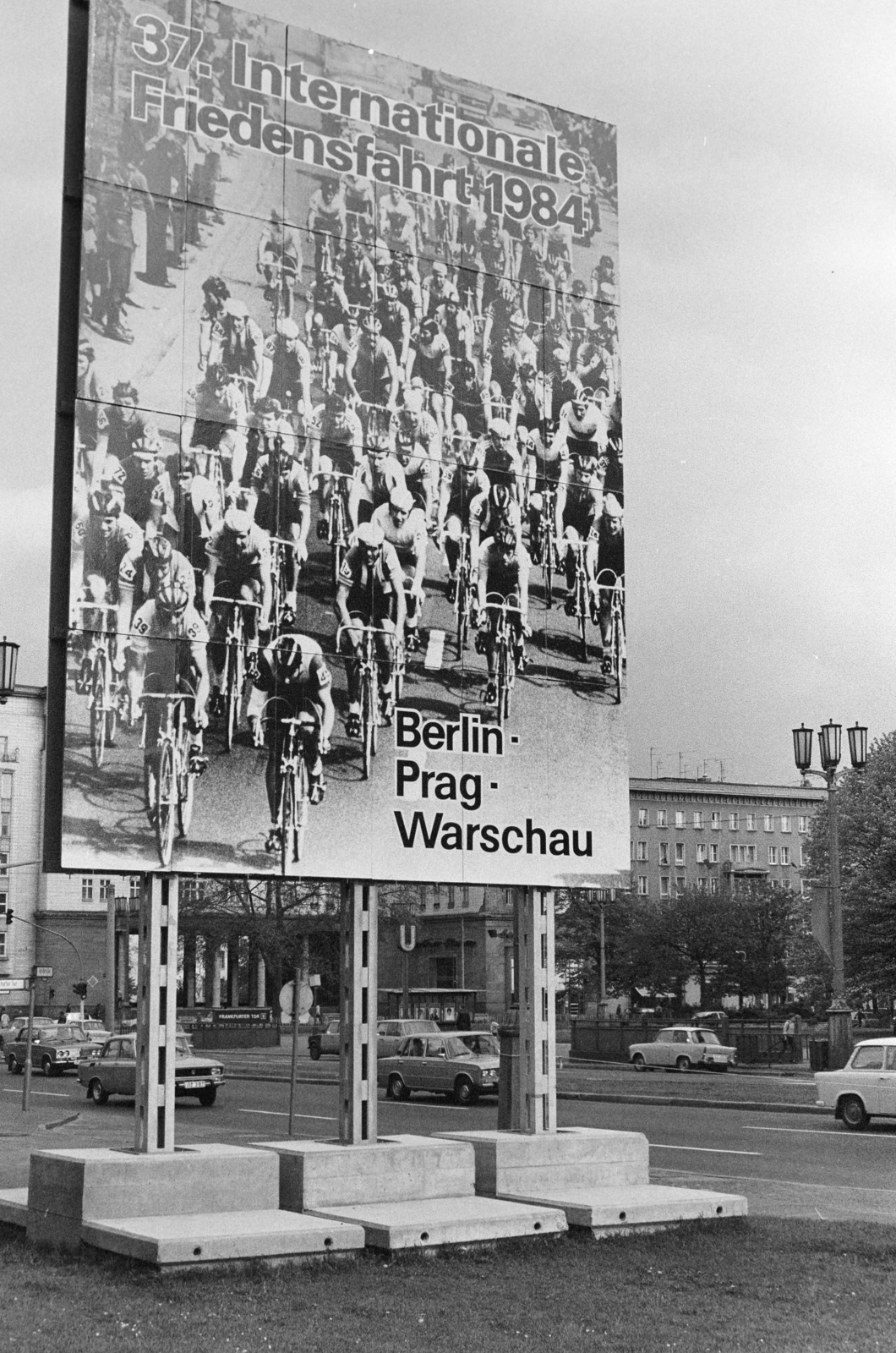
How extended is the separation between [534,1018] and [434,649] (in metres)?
3.39

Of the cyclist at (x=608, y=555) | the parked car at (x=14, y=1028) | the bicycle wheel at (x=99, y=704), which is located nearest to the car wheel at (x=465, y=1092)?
the parked car at (x=14, y=1028)

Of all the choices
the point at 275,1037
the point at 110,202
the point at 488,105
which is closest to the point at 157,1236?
the point at 110,202

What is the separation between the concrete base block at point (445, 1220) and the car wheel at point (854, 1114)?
17037 millimetres

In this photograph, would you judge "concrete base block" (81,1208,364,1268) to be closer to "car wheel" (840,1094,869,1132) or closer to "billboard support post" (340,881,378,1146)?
"billboard support post" (340,881,378,1146)

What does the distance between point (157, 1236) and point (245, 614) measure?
15.8 feet

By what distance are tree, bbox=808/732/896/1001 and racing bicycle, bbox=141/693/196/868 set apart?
2081 inches

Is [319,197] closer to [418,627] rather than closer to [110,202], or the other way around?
[110,202]

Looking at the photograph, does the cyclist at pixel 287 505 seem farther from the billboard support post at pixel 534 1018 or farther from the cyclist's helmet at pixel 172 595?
the billboard support post at pixel 534 1018

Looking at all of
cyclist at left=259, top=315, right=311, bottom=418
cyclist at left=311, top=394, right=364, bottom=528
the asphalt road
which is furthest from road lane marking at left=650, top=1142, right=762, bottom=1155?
cyclist at left=259, top=315, right=311, bottom=418

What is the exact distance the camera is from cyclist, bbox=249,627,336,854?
13.2 meters

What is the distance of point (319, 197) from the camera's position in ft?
45.8

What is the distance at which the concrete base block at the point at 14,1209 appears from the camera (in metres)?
12.6

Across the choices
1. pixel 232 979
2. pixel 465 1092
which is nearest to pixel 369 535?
pixel 465 1092

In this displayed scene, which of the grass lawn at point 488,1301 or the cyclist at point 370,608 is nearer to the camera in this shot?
the grass lawn at point 488,1301
